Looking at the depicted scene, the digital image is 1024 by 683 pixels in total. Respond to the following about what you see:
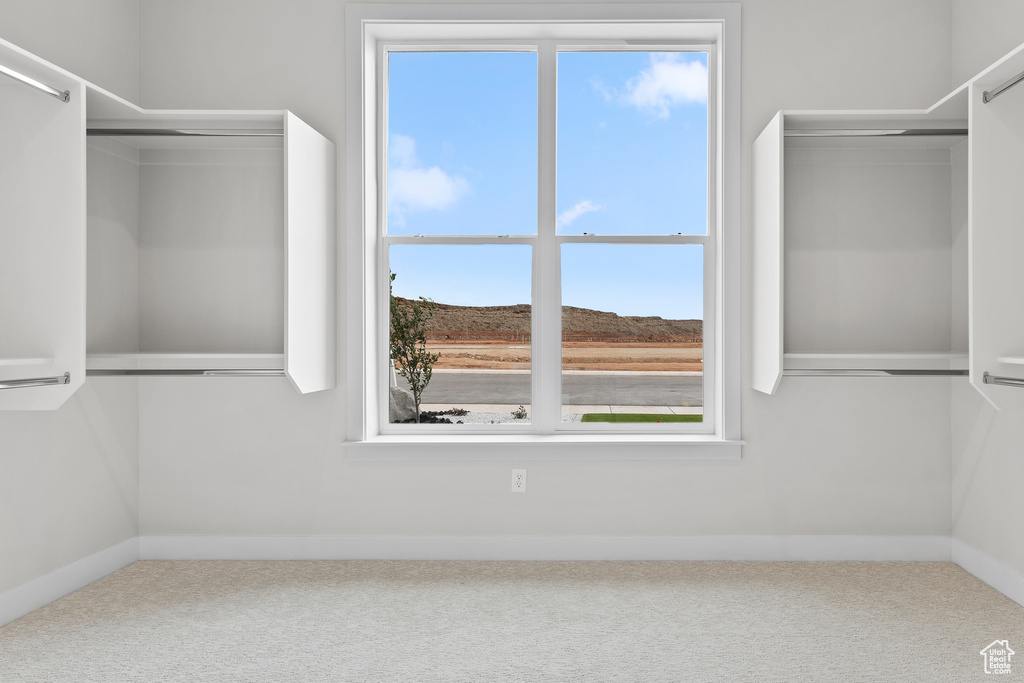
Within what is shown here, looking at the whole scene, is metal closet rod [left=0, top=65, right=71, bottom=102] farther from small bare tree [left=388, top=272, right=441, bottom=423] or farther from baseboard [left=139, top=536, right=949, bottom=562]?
baseboard [left=139, top=536, right=949, bottom=562]

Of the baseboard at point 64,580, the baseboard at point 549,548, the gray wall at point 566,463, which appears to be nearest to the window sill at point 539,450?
the gray wall at point 566,463

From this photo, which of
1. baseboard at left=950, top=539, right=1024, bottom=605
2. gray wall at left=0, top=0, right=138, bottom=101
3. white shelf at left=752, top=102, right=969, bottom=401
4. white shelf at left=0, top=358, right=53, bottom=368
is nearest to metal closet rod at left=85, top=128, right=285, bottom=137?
gray wall at left=0, top=0, right=138, bottom=101

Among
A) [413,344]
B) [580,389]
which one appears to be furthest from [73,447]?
[580,389]

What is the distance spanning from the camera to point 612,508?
110 inches

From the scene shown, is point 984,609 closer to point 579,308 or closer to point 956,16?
point 579,308

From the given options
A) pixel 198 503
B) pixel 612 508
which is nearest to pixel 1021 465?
pixel 612 508

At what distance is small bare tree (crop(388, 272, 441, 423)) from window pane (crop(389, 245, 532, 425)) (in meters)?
0.02

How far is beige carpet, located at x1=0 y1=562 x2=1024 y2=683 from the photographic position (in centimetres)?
189

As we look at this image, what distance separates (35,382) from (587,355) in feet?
6.97

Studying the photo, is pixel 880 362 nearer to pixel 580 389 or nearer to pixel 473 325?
pixel 580 389

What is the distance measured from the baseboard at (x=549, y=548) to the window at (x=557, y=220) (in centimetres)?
50

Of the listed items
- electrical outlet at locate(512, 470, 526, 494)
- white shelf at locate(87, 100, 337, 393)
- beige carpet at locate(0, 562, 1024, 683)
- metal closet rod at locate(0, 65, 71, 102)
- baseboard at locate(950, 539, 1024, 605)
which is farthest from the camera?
electrical outlet at locate(512, 470, 526, 494)

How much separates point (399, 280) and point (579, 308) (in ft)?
2.89

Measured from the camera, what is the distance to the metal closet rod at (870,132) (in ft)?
8.14
